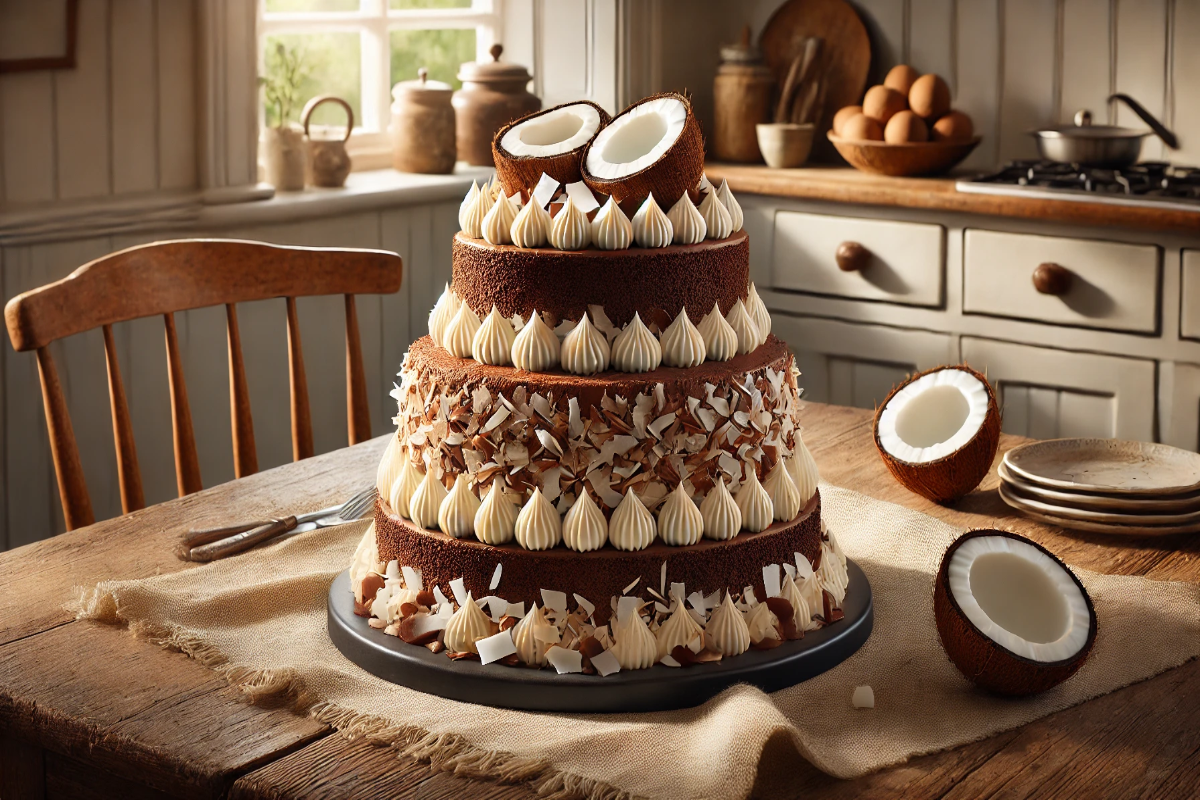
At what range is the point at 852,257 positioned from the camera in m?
2.93

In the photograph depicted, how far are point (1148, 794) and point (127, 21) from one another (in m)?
2.10

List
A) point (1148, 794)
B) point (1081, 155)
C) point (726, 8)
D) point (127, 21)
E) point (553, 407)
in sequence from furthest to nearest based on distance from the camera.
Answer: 1. point (726, 8)
2. point (1081, 155)
3. point (127, 21)
4. point (553, 407)
5. point (1148, 794)

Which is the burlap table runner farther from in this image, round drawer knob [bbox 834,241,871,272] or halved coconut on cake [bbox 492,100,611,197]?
round drawer knob [bbox 834,241,871,272]

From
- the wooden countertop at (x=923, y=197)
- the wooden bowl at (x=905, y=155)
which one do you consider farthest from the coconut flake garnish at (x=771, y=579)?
the wooden bowl at (x=905, y=155)

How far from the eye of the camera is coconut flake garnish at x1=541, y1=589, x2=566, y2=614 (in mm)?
1066

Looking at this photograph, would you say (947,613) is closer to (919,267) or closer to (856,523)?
(856,523)

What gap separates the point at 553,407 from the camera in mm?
1056

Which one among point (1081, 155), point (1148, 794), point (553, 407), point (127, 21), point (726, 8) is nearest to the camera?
point (1148, 794)

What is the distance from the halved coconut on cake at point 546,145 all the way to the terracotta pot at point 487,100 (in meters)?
1.87

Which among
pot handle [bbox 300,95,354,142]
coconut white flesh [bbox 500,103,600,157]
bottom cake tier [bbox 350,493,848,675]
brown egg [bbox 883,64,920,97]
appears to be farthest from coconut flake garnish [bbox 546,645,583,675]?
brown egg [bbox 883,64,920,97]

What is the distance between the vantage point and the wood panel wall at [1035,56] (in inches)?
115

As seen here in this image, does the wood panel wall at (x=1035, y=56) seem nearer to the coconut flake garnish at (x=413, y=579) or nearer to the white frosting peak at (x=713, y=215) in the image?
the white frosting peak at (x=713, y=215)

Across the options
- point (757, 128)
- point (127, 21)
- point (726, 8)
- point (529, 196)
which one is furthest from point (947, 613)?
point (726, 8)

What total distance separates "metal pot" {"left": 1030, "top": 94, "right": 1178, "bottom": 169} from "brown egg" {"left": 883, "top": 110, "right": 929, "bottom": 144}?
0.81 ft
